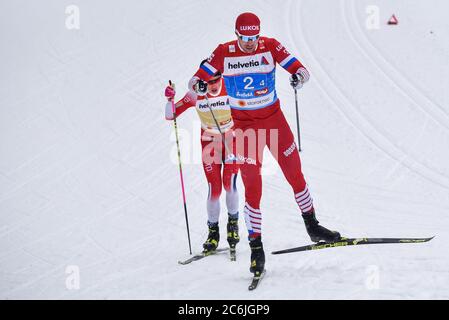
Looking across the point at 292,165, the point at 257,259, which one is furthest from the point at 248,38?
the point at 257,259

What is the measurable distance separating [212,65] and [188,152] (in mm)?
4398

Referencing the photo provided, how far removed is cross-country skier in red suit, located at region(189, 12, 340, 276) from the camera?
6.28 m

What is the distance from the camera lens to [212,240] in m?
7.53

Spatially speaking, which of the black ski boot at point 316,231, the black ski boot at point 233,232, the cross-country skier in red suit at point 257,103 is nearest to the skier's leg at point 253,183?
the cross-country skier in red suit at point 257,103

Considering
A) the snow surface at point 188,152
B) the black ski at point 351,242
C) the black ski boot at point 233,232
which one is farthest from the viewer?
the black ski boot at point 233,232

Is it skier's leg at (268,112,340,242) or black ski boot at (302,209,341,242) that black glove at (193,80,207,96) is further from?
black ski boot at (302,209,341,242)

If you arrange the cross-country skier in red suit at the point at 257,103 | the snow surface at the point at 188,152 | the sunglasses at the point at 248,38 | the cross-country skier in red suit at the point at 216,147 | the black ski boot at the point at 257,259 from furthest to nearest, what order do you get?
the cross-country skier in red suit at the point at 216,147, the snow surface at the point at 188,152, the black ski boot at the point at 257,259, the cross-country skier in red suit at the point at 257,103, the sunglasses at the point at 248,38

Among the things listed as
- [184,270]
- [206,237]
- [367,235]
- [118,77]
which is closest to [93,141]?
[118,77]

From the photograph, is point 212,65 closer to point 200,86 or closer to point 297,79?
point 200,86

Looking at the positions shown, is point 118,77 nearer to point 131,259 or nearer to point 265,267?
point 131,259

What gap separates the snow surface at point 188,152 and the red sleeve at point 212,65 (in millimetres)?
2168

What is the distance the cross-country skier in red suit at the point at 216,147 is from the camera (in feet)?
23.8

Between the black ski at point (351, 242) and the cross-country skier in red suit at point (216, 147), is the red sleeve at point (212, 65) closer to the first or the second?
the cross-country skier in red suit at point (216, 147)

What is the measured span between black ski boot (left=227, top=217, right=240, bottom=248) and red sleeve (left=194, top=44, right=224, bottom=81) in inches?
74.3
